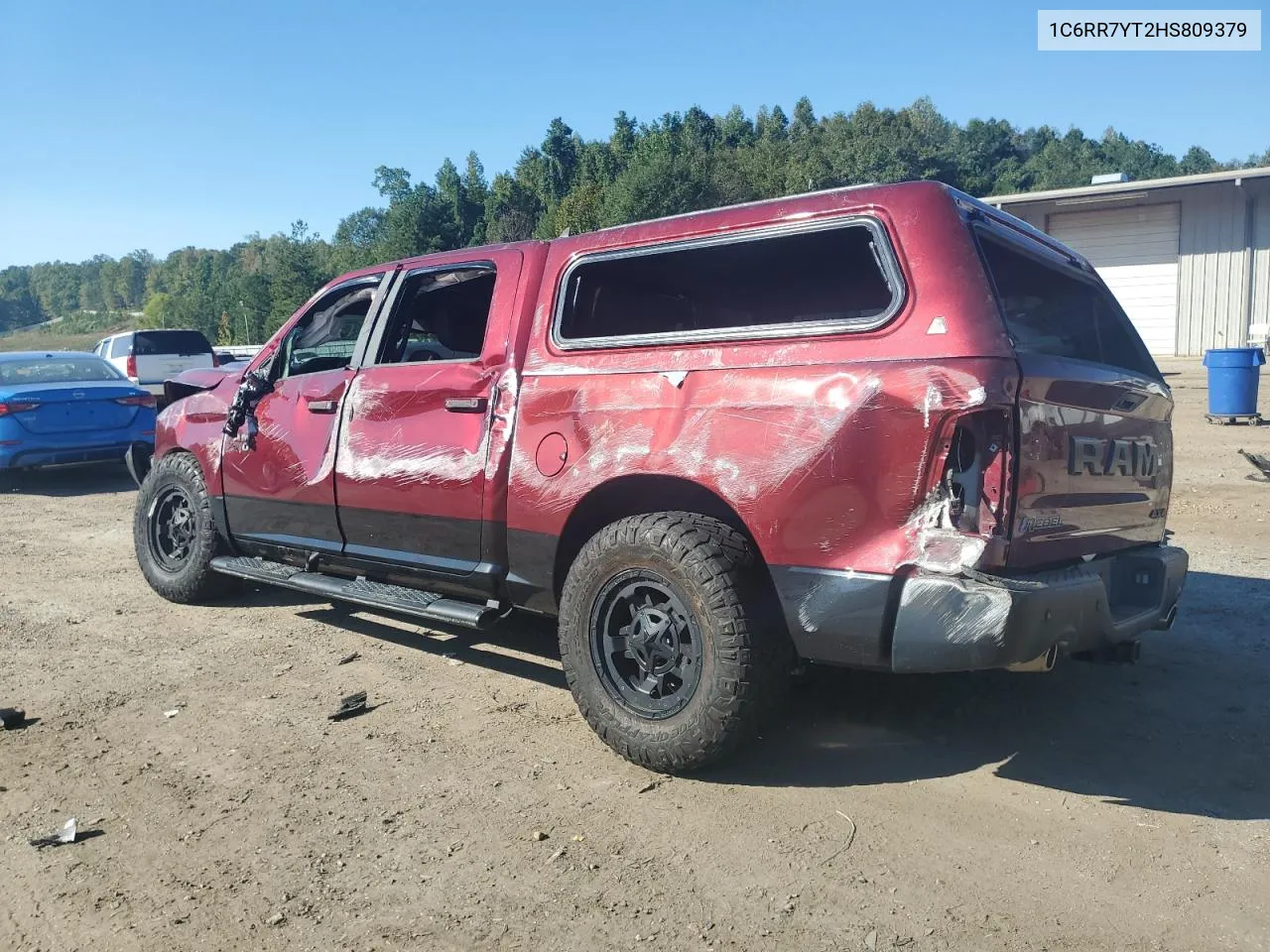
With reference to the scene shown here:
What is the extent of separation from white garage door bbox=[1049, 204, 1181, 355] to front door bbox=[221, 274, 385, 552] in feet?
76.7

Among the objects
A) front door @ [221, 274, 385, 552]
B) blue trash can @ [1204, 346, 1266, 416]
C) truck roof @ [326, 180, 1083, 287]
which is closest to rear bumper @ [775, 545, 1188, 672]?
truck roof @ [326, 180, 1083, 287]

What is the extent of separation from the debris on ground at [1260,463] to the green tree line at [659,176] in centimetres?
5281

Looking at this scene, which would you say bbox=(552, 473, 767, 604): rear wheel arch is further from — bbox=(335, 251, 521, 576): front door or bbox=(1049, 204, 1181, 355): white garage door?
bbox=(1049, 204, 1181, 355): white garage door

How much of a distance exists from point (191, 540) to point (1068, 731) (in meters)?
4.84

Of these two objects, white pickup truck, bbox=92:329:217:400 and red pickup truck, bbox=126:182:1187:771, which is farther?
white pickup truck, bbox=92:329:217:400

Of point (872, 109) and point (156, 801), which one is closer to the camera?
point (156, 801)

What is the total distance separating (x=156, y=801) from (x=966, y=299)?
316cm

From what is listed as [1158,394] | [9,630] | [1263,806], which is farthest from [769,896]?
[9,630]

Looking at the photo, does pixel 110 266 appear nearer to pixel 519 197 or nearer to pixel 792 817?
pixel 519 197

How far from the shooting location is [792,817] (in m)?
3.18

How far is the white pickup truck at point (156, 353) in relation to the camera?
19062 mm

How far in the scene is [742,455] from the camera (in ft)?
10.8

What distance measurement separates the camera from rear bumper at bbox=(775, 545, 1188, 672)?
2.85m

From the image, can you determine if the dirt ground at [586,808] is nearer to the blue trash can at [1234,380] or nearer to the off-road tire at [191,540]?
the off-road tire at [191,540]
